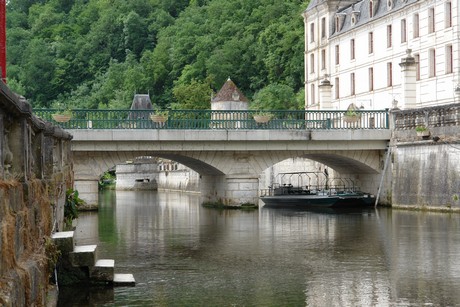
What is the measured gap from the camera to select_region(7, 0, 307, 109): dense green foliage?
82250 millimetres

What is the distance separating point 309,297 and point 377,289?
1.32 m

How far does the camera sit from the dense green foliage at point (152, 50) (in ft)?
270

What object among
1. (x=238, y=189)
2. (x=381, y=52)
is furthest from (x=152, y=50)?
(x=238, y=189)

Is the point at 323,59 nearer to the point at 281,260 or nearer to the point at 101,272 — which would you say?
the point at 281,260

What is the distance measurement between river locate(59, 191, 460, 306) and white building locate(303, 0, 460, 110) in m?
13.2

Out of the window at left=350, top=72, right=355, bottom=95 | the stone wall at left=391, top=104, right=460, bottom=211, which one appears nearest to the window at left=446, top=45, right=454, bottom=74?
the stone wall at left=391, top=104, right=460, bottom=211

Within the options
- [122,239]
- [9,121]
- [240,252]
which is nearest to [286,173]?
[122,239]

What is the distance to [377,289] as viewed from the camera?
45.9 feet

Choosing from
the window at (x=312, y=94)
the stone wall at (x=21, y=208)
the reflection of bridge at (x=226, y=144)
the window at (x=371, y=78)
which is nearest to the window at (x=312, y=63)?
the window at (x=312, y=94)

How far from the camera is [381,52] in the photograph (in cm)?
5447

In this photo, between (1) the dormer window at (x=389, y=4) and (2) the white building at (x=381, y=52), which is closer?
(2) the white building at (x=381, y=52)

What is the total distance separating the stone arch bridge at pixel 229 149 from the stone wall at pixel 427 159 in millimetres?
1384

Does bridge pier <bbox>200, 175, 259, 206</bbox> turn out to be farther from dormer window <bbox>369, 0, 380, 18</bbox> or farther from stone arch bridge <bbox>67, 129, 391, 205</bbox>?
dormer window <bbox>369, 0, 380, 18</bbox>

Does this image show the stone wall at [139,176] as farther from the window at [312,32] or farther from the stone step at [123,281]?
the stone step at [123,281]
